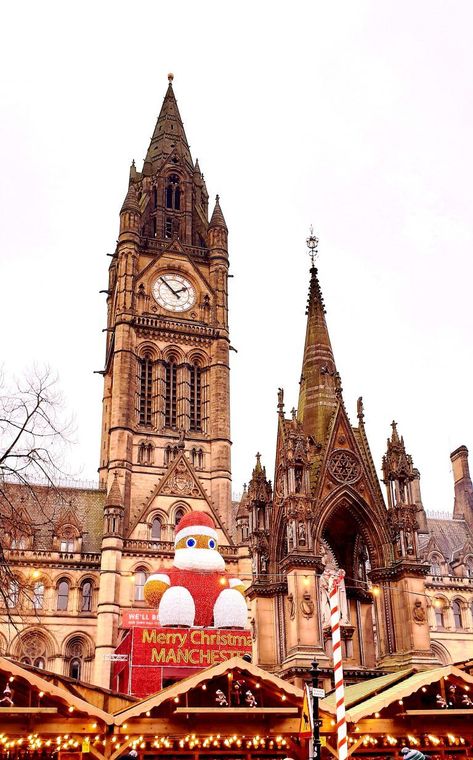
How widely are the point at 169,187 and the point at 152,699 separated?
2274 inches

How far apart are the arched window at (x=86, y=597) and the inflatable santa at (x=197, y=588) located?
24506mm

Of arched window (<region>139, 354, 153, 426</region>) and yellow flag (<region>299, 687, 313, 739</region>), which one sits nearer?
yellow flag (<region>299, 687, 313, 739</region>)

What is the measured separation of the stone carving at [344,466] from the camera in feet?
75.7

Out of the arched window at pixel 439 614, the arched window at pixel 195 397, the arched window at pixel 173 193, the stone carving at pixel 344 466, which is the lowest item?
the stone carving at pixel 344 466

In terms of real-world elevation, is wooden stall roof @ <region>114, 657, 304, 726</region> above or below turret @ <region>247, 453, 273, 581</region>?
below

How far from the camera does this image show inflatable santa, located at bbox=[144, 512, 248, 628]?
22.9 meters

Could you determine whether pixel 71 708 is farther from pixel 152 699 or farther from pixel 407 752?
pixel 407 752

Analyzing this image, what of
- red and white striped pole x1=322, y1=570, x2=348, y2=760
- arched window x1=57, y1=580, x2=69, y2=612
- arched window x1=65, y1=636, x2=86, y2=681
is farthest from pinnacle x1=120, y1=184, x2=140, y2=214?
red and white striped pole x1=322, y1=570, x2=348, y2=760

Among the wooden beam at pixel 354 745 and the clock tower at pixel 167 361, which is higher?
the clock tower at pixel 167 361

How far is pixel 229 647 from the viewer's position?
2277 cm

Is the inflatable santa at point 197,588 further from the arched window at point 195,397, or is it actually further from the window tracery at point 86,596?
the arched window at point 195,397

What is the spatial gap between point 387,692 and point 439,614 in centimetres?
4062

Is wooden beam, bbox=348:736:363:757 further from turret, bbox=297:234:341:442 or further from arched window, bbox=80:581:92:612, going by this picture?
arched window, bbox=80:581:92:612

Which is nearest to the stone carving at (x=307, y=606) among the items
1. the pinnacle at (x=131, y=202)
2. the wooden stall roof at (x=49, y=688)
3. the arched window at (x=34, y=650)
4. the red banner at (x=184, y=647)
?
the red banner at (x=184, y=647)
